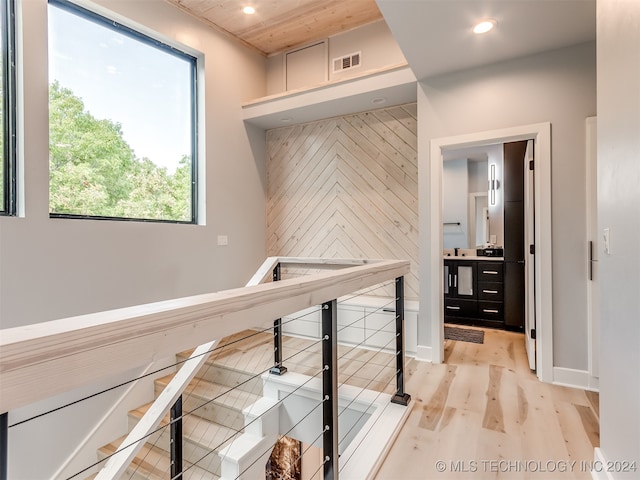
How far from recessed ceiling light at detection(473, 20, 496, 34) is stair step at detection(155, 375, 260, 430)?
3.34m

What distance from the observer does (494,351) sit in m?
3.43

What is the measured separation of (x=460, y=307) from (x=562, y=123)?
8.94 ft

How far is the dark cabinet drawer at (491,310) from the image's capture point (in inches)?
172

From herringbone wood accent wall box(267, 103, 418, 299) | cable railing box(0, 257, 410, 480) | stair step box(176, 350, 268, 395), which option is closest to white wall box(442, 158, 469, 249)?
herringbone wood accent wall box(267, 103, 418, 299)

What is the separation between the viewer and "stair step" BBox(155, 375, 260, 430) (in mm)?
2889

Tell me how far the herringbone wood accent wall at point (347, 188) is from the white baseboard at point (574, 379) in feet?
4.48

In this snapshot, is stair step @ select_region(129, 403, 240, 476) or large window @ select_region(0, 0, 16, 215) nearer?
large window @ select_region(0, 0, 16, 215)

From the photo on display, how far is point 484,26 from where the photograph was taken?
2328mm

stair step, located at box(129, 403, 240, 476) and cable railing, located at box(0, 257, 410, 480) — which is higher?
cable railing, located at box(0, 257, 410, 480)

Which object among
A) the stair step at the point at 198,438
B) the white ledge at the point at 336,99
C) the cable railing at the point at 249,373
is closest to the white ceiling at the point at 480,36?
the white ledge at the point at 336,99

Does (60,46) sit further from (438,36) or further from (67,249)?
(438,36)

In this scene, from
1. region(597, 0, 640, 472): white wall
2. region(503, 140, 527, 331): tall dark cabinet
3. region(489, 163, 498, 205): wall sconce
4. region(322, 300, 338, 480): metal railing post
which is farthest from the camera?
region(489, 163, 498, 205): wall sconce

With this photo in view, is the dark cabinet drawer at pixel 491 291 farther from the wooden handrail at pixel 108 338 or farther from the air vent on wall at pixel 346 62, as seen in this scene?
the wooden handrail at pixel 108 338

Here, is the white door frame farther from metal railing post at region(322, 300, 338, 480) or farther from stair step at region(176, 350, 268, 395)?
stair step at region(176, 350, 268, 395)
